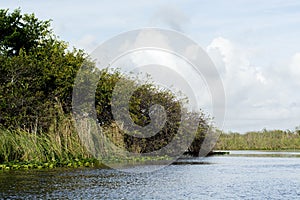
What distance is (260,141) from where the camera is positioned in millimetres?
65188

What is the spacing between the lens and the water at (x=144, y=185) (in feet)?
52.4

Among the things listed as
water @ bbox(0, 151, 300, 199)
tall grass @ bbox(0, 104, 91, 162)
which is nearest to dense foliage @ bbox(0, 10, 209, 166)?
tall grass @ bbox(0, 104, 91, 162)

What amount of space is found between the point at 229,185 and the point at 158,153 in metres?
21.3

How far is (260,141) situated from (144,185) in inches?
1900

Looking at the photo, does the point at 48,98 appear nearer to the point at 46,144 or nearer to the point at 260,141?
the point at 46,144

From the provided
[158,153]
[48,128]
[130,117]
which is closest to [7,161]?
[48,128]

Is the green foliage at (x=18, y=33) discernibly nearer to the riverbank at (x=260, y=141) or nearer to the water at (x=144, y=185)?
the water at (x=144, y=185)

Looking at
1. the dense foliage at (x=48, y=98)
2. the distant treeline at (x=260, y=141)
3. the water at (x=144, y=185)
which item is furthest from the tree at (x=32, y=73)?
the distant treeline at (x=260, y=141)

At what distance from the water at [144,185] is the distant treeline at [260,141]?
4129cm

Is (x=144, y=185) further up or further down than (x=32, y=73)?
further down

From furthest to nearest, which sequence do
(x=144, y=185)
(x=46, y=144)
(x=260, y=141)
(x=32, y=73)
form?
1. (x=260, y=141)
2. (x=32, y=73)
3. (x=46, y=144)
4. (x=144, y=185)

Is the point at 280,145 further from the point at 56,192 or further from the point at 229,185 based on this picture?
the point at 56,192

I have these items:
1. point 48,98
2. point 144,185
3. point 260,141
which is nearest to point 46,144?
point 48,98

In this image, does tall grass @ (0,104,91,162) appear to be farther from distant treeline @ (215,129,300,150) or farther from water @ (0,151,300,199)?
distant treeline @ (215,129,300,150)
